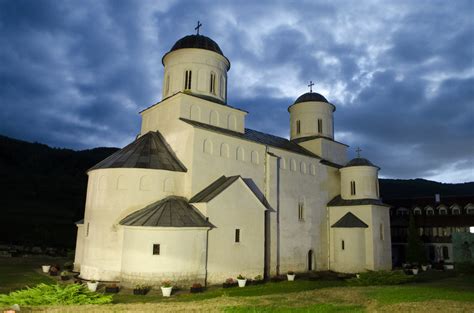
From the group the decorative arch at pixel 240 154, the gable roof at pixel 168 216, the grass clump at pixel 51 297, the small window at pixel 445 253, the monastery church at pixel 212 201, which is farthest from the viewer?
the small window at pixel 445 253

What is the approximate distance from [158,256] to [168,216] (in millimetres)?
1893

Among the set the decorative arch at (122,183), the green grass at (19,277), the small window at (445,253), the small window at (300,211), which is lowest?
the green grass at (19,277)

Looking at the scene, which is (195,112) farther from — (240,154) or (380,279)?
(380,279)

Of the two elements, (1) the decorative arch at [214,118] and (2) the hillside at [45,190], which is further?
(2) the hillside at [45,190]

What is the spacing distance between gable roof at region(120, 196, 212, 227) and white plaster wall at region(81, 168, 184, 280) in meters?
0.64

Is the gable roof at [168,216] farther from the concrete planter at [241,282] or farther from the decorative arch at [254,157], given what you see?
the decorative arch at [254,157]

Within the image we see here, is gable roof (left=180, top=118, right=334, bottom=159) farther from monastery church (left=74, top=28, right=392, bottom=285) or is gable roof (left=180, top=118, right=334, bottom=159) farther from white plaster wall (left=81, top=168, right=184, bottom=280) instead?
white plaster wall (left=81, top=168, right=184, bottom=280)

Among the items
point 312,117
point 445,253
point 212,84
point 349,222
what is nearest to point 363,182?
point 349,222

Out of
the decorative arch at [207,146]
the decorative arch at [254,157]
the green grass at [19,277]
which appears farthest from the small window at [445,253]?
the green grass at [19,277]

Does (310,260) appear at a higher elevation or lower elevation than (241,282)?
higher

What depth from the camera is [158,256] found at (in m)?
17.1

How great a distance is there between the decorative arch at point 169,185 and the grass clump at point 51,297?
768 cm

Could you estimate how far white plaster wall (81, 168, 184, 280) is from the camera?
1836cm

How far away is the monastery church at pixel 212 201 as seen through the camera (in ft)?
57.8
